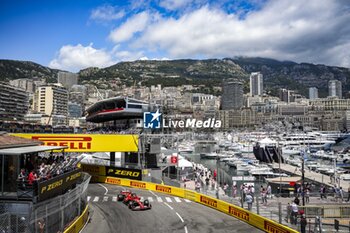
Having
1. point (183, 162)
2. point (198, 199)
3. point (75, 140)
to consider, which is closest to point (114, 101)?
point (183, 162)

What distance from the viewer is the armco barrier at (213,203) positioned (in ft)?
73.0

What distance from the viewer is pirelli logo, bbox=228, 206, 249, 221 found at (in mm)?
25550

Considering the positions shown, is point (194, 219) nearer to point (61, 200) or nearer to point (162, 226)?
point (162, 226)

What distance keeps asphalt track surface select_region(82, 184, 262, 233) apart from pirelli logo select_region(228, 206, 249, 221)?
441mm

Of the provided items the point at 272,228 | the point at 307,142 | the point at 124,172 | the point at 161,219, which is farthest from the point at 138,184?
the point at 307,142

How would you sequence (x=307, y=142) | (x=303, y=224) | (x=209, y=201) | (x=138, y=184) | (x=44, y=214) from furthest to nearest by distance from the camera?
1. (x=307, y=142)
2. (x=138, y=184)
3. (x=209, y=201)
4. (x=303, y=224)
5. (x=44, y=214)

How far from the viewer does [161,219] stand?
25.9 m

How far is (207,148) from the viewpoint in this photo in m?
115

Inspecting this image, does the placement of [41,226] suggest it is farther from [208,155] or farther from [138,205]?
[208,155]

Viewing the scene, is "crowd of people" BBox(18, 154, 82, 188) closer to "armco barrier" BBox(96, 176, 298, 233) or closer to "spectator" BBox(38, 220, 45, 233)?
"spectator" BBox(38, 220, 45, 233)

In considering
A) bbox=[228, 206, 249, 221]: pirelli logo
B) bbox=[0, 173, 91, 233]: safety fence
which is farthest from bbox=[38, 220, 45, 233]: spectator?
bbox=[228, 206, 249, 221]: pirelli logo

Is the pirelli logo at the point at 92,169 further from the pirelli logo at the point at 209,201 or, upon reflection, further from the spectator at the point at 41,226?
the spectator at the point at 41,226

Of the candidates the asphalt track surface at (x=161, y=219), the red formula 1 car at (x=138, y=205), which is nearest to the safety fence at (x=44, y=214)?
the asphalt track surface at (x=161, y=219)

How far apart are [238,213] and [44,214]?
1527 centimetres
